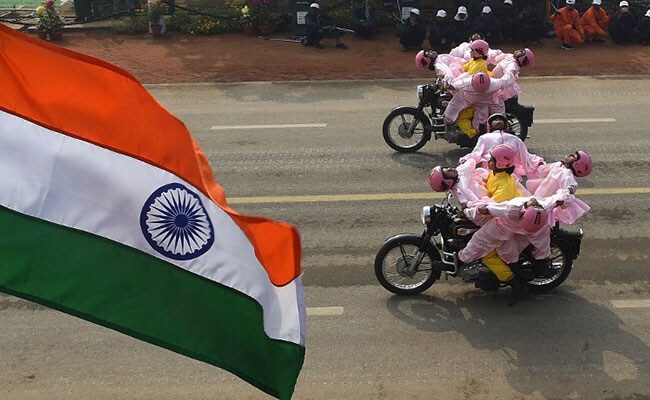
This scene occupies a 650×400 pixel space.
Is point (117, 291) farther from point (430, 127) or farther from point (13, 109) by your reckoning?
point (430, 127)

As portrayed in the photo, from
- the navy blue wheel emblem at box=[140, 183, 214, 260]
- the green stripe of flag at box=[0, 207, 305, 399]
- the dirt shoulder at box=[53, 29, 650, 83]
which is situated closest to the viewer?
the green stripe of flag at box=[0, 207, 305, 399]

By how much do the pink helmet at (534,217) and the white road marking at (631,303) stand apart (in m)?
1.62

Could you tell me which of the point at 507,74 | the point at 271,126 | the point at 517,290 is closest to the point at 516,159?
the point at 517,290

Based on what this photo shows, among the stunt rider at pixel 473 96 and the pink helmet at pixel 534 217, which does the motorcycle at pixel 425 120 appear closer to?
the stunt rider at pixel 473 96

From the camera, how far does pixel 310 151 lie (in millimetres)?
13633

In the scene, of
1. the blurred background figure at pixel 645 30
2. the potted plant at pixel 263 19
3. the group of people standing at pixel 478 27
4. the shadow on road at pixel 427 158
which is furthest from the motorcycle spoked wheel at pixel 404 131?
the blurred background figure at pixel 645 30

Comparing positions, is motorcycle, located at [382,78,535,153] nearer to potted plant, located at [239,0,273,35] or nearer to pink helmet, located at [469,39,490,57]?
pink helmet, located at [469,39,490,57]

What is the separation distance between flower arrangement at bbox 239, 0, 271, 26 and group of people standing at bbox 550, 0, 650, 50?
761 centimetres

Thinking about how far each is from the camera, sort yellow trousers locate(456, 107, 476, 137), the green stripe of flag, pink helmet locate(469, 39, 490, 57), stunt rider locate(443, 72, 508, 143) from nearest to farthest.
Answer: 1. the green stripe of flag
2. stunt rider locate(443, 72, 508, 143)
3. pink helmet locate(469, 39, 490, 57)
4. yellow trousers locate(456, 107, 476, 137)

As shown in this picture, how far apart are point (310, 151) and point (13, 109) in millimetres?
9041

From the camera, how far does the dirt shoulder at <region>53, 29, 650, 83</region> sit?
19234mm

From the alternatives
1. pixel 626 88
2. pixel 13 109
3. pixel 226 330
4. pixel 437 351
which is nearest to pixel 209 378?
pixel 437 351

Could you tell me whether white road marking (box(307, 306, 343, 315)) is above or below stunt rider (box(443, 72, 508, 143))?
below

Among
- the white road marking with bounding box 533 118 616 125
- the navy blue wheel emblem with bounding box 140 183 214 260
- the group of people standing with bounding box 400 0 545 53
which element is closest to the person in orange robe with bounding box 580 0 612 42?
the group of people standing with bounding box 400 0 545 53
